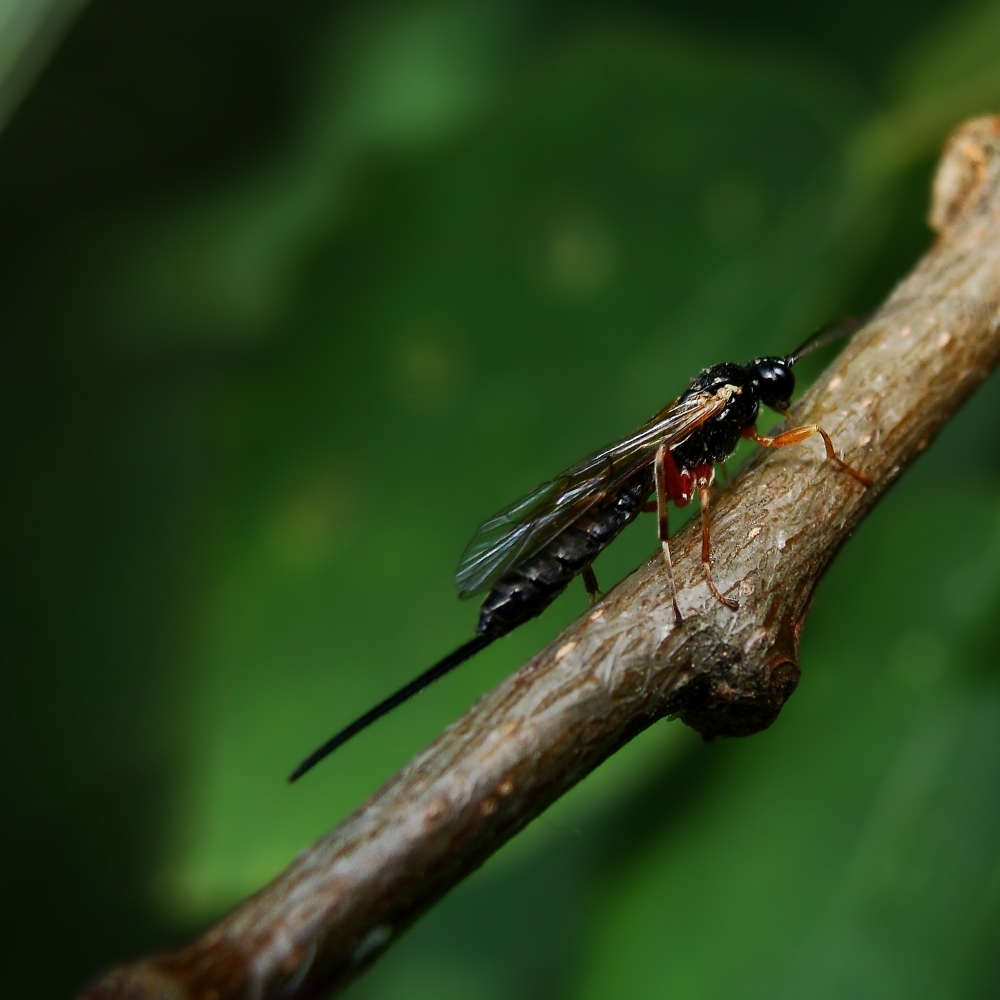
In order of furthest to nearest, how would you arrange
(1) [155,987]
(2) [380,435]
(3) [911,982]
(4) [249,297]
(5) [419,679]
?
1. (4) [249,297]
2. (2) [380,435]
3. (3) [911,982]
4. (5) [419,679]
5. (1) [155,987]

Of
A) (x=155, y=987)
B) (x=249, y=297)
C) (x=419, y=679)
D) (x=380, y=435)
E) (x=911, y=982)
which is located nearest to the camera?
(x=155, y=987)

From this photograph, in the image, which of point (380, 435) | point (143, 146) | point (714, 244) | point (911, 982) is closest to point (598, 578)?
point (380, 435)

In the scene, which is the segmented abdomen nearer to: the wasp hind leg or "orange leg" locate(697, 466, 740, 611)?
the wasp hind leg

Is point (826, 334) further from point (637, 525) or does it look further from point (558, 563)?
point (558, 563)

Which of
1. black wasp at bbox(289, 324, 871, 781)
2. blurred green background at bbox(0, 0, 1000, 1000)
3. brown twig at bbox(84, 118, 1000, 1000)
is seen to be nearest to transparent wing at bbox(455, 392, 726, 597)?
black wasp at bbox(289, 324, 871, 781)

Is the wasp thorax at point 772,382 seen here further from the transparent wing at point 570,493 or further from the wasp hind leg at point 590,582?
the wasp hind leg at point 590,582

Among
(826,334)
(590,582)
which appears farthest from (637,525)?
(826,334)

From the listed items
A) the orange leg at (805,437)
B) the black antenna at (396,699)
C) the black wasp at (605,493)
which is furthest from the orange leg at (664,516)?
the black antenna at (396,699)

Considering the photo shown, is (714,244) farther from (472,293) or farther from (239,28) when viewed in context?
(239,28)
